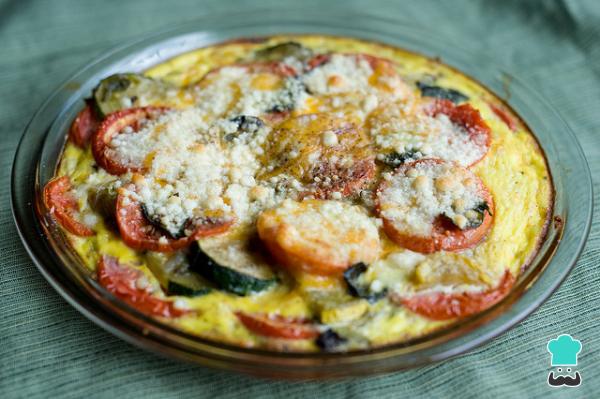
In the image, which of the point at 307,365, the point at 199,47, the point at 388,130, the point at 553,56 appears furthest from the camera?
the point at 553,56

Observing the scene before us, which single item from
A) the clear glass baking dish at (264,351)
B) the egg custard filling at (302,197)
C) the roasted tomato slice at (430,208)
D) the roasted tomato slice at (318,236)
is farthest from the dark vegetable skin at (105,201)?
the roasted tomato slice at (430,208)

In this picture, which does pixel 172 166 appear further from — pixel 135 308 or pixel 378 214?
pixel 378 214

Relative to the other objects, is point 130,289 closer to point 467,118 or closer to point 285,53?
point 285,53

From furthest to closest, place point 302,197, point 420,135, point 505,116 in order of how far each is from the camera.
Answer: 1. point 505,116
2. point 420,135
3. point 302,197

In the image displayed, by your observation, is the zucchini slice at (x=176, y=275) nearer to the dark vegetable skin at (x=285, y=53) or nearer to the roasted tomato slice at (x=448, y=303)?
the roasted tomato slice at (x=448, y=303)

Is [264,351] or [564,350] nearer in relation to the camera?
[264,351]

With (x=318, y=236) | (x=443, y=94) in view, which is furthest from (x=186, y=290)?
(x=443, y=94)

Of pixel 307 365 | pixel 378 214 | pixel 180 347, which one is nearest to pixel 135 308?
pixel 180 347
